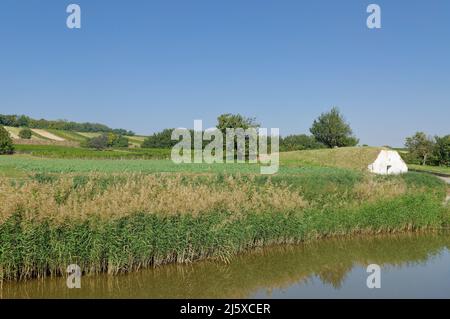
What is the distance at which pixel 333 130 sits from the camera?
71312 mm

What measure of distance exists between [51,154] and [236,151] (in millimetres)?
28242

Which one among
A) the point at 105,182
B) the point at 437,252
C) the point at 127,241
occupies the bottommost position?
the point at 437,252

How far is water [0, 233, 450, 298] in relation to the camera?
31.0ft

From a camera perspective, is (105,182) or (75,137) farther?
(75,137)

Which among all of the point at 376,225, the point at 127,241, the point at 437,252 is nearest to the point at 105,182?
the point at 127,241

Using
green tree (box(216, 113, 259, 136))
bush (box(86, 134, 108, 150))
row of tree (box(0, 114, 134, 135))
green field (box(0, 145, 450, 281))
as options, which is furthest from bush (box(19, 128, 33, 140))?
green field (box(0, 145, 450, 281))

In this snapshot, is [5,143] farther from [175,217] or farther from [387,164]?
[175,217]

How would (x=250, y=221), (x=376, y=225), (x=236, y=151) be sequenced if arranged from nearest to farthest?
(x=250, y=221) → (x=376, y=225) → (x=236, y=151)

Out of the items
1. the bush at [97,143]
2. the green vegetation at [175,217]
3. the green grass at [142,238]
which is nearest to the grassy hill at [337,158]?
the green vegetation at [175,217]

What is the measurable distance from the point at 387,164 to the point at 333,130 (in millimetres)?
32137

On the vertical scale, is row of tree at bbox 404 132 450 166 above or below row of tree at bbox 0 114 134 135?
below

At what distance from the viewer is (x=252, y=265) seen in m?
11.9

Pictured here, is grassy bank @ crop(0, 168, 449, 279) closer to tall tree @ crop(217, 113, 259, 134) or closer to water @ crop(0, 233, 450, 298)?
water @ crop(0, 233, 450, 298)

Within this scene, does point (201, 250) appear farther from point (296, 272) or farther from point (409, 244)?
A: point (409, 244)
